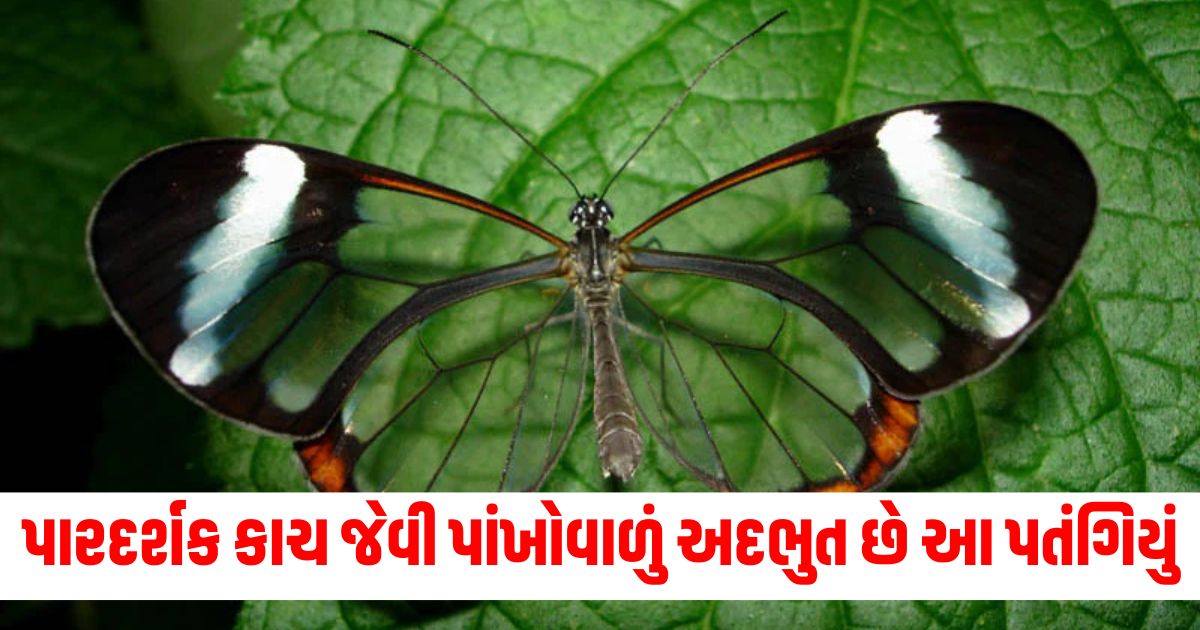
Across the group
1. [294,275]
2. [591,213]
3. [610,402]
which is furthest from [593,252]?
[294,275]

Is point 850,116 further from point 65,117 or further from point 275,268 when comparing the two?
point 65,117

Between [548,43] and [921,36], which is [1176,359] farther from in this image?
[548,43]

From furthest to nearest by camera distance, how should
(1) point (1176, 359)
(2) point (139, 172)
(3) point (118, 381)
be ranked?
1. (3) point (118, 381)
2. (1) point (1176, 359)
3. (2) point (139, 172)

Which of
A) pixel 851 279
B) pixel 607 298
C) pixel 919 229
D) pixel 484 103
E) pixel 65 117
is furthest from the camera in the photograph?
pixel 65 117

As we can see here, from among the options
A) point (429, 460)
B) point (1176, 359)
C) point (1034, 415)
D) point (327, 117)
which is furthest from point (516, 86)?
point (1176, 359)

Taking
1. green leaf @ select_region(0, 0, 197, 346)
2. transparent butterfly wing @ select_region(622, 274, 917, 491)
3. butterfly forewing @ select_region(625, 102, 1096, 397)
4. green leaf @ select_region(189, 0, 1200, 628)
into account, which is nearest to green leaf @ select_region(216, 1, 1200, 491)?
green leaf @ select_region(189, 0, 1200, 628)

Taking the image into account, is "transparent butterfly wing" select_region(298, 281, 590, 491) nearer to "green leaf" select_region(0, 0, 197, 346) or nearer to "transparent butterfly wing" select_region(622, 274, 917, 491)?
"transparent butterfly wing" select_region(622, 274, 917, 491)

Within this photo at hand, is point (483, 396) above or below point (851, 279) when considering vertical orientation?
below
